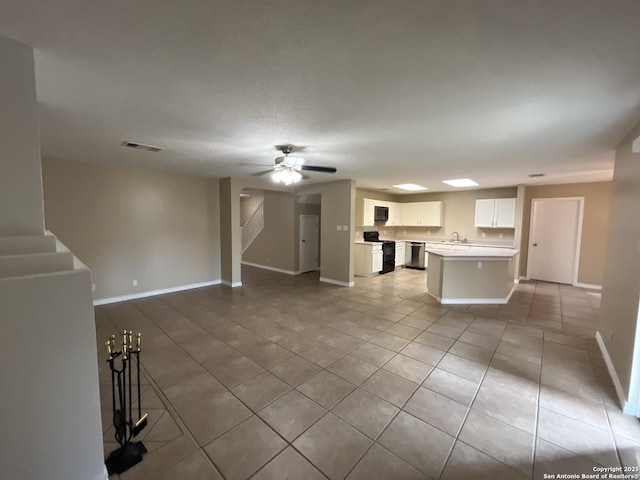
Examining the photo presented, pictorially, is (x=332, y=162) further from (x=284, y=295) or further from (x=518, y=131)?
(x=284, y=295)

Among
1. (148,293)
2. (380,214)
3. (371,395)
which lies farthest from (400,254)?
(148,293)

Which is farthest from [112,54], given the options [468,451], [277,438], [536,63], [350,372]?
[468,451]

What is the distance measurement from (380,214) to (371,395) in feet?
20.7

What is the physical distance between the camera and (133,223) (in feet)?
16.8

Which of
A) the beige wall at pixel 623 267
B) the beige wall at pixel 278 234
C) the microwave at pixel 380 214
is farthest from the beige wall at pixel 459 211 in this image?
the beige wall at pixel 623 267

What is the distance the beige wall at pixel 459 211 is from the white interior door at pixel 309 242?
4.51 feet

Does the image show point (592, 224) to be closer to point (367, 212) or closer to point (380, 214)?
point (380, 214)

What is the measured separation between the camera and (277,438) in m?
1.89

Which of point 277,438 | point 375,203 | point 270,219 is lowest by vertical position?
point 277,438

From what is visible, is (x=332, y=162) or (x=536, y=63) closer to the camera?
(x=536, y=63)

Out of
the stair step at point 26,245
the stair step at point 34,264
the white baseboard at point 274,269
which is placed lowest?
the white baseboard at point 274,269

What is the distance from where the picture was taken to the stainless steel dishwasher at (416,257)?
8375mm

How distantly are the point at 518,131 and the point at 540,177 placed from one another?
3.79m

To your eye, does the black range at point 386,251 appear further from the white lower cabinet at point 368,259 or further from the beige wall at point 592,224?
the beige wall at point 592,224
